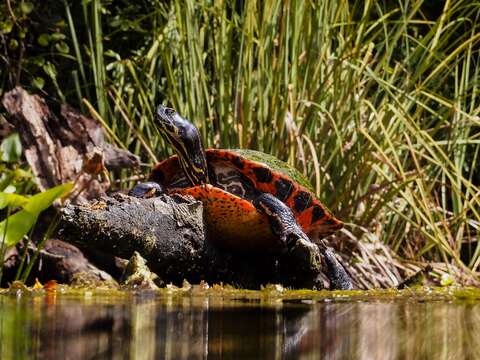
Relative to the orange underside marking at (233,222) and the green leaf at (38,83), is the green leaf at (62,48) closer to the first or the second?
the green leaf at (38,83)

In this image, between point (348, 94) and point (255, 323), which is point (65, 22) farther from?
point (255, 323)

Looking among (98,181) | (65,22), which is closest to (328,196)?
(98,181)

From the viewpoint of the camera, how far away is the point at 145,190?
8.66 ft

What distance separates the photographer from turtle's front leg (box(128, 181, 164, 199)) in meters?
2.60

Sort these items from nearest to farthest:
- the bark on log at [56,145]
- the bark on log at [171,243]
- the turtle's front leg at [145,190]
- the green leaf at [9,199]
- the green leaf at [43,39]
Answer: the bark on log at [171,243] < the green leaf at [9,199] < the turtle's front leg at [145,190] < the bark on log at [56,145] < the green leaf at [43,39]

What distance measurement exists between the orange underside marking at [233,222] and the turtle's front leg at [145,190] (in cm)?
13

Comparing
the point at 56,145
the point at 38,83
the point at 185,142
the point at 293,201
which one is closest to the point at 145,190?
the point at 185,142

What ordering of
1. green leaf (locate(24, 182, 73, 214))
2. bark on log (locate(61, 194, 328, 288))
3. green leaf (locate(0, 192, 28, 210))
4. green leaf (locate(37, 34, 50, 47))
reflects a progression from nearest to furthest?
bark on log (locate(61, 194, 328, 288)) < green leaf (locate(24, 182, 73, 214)) < green leaf (locate(0, 192, 28, 210)) < green leaf (locate(37, 34, 50, 47))

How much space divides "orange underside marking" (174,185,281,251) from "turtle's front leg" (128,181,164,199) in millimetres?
134

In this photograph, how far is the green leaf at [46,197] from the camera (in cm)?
226

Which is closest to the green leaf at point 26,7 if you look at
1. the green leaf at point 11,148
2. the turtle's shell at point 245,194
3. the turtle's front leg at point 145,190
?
the green leaf at point 11,148

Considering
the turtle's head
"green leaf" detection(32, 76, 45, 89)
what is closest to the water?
the turtle's head

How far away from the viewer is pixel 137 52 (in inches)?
167

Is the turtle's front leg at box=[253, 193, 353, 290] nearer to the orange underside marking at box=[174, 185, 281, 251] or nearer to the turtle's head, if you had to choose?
the orange underside marking at box=[174, 185, 281, 251]
